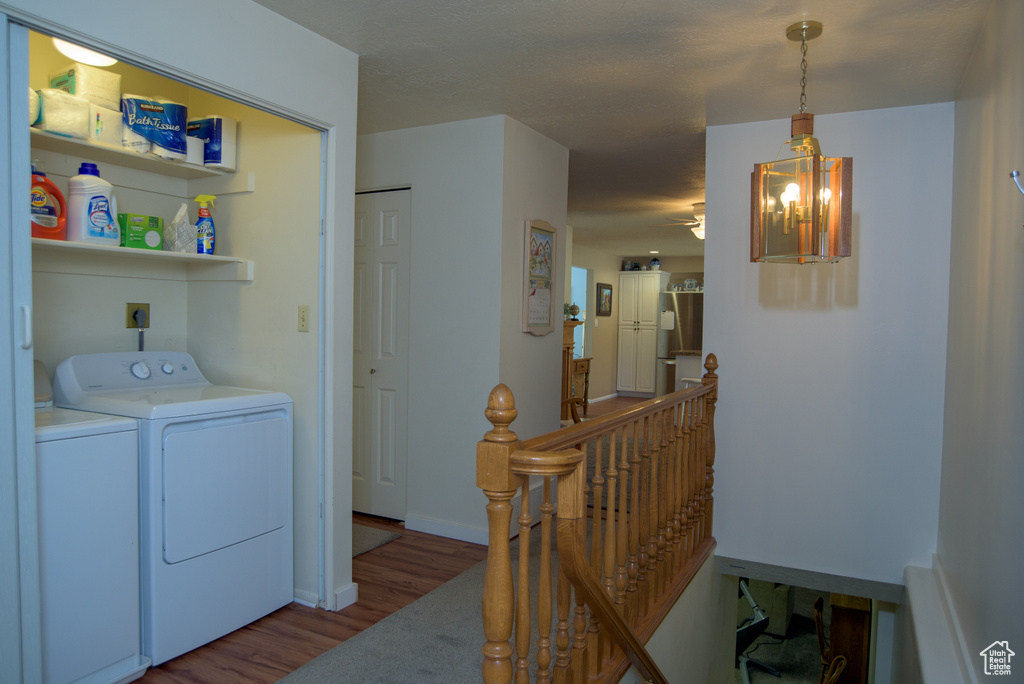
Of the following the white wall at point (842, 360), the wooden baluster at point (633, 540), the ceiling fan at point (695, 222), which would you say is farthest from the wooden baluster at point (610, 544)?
the ceiling fan at point (695, 222)

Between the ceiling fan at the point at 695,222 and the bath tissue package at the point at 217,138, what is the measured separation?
3.75m

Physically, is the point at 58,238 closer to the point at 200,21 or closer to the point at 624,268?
the point at 200,21

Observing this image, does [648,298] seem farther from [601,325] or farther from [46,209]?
[46,209]

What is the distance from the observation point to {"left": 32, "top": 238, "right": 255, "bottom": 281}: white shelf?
2.36 metres

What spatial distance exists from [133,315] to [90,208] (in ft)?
2.15

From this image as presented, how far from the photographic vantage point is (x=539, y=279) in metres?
3.97

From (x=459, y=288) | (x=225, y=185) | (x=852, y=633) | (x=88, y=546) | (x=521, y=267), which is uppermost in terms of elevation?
(x=225, y=185)

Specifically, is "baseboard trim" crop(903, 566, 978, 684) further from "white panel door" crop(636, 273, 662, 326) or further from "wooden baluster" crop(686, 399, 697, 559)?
"white panel door" crop(636, 273, 662, 326)

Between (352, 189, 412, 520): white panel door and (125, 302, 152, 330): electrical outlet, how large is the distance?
3.92 ft

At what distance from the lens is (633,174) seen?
16.2 ft

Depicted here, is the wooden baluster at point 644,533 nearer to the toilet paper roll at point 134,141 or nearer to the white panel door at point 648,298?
the toilet paper roll at point 134,141

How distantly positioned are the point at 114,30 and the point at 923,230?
138 inches

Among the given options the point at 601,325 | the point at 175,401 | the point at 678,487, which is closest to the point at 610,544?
the point at 678,487

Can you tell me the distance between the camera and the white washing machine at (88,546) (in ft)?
6.33
